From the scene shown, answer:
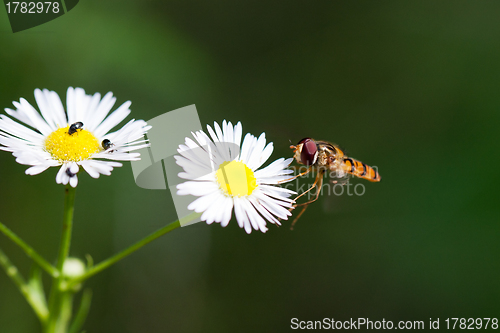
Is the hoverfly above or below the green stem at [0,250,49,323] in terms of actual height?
above

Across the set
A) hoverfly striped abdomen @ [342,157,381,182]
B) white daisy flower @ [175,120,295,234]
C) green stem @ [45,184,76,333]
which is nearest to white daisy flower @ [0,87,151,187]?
green stem @ [45,184,76,333]

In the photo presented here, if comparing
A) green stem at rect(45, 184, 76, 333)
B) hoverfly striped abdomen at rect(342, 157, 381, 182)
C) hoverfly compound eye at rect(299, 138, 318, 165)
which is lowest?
green stem at rect(45, 184, 76, 333)

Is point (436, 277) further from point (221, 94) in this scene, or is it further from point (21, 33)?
point (21, 33)

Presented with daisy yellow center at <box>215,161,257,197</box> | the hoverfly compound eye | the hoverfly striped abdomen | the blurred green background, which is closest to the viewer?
daisy yellow center at <box>215,161,257,197</box>

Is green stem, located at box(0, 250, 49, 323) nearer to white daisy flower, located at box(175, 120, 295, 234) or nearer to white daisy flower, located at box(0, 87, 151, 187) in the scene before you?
white daisy flower, located at box(0, 87, 151, 187)

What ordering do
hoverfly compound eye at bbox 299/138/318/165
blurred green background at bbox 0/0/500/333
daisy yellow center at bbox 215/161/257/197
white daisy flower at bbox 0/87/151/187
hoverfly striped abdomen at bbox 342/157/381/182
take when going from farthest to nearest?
blurred green background at bbox 0/0/500/333, hoverfly striped abdomen at bbox 342/157/381/182, hoverfly compound eye at bbox 299/138/318/165, daisy yellow center at bbox 215/161/257/197, white daisy flower at bbox 0/87/151/187
